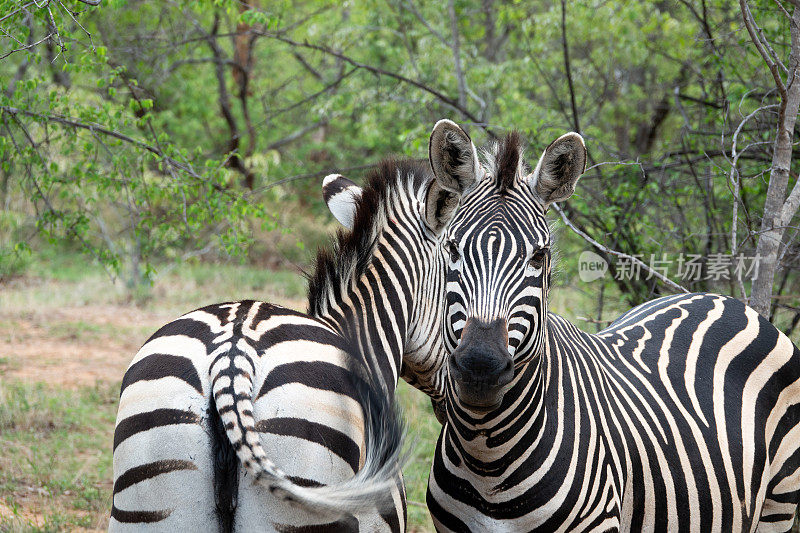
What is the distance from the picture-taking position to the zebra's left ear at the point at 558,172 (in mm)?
2408

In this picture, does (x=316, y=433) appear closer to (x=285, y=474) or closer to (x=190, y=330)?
(x=285, y=474)

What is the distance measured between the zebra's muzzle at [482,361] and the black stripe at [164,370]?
30.5 inches

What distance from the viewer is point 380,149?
1652 cm

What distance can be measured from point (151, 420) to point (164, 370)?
0.14 metres

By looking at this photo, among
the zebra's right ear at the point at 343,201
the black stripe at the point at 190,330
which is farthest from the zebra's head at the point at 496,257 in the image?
the zebra's right ear at the point at 343,201

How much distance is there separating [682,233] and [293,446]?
4731mm

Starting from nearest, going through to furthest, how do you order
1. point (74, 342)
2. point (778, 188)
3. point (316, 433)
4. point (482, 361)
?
point (316, 433)
point (482, 361)
point (778, 188)
point (74, 342)

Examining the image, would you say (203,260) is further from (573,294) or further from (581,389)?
(581,389)

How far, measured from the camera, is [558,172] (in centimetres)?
248

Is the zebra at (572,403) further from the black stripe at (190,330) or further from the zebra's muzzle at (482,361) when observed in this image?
the black stripe at (190,330)

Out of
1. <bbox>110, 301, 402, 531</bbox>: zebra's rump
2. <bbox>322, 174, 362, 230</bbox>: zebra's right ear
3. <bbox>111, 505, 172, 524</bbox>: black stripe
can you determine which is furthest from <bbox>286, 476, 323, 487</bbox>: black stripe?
<bbox>322, 174, 362, 230</bbox>: zebra's right ear

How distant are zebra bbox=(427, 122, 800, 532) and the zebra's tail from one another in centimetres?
30

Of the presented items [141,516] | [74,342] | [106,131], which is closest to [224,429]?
[141,516]

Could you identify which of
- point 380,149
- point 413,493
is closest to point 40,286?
point 380,149
